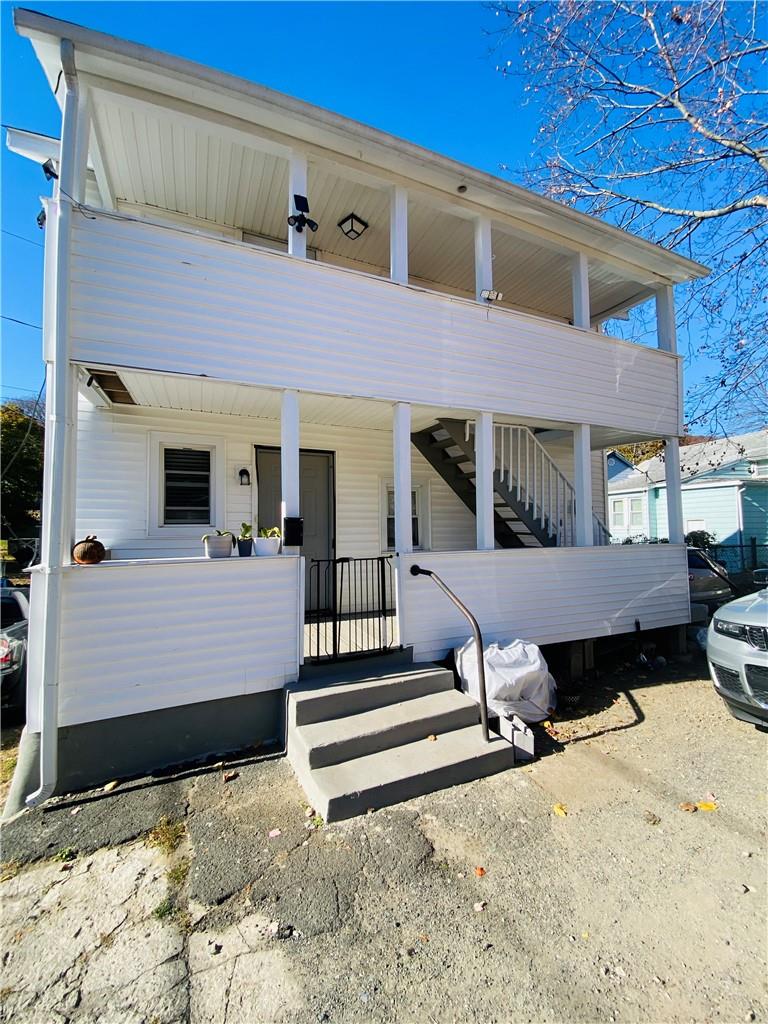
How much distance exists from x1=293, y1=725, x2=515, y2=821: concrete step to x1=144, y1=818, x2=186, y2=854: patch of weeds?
0.90 m

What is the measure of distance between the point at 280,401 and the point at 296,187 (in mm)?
2144

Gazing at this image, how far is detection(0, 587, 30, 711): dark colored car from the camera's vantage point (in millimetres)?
4730

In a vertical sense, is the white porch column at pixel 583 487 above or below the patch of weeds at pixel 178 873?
above

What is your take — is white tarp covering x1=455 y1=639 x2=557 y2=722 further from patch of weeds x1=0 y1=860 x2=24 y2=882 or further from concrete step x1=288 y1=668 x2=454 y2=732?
patch of weeds x1=0 y1=860 x2=24 y2=882

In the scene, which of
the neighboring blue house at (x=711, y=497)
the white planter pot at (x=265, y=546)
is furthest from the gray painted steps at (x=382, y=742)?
the neighboring blue house at (x=711, y=497)

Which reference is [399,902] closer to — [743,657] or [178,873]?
[178,873]

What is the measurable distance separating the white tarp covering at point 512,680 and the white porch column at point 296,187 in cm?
459

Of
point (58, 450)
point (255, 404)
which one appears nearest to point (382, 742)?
point (58, 450)

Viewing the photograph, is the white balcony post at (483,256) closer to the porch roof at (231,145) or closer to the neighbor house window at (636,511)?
the porch roof at (231,145)

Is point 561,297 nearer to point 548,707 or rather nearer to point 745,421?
point 745,421

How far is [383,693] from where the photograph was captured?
4.40 metres

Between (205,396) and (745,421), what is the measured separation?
32.3 ft

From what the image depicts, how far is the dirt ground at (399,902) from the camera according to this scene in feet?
6.66

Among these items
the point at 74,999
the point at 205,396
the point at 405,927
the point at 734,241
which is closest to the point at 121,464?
the point at 205,396
